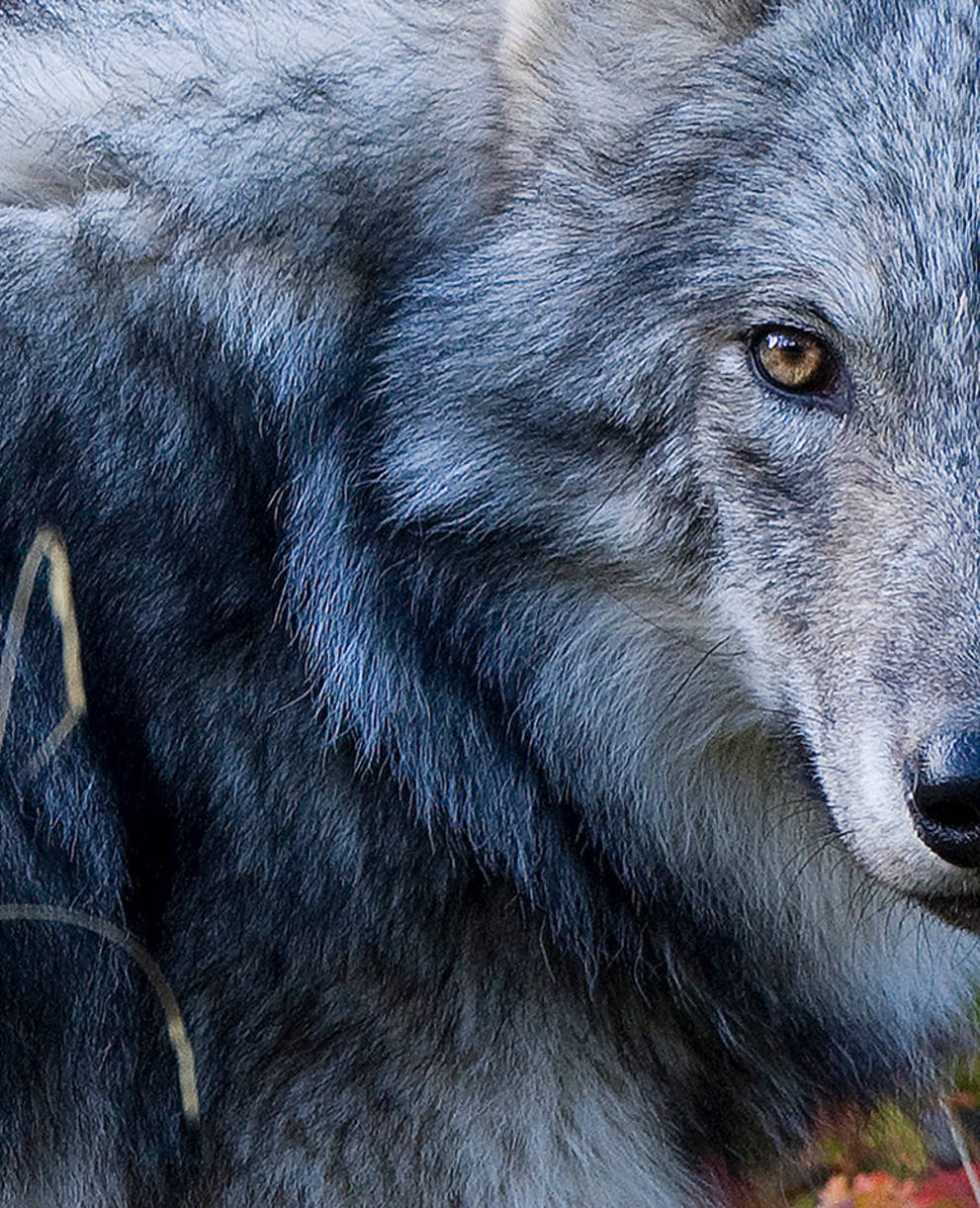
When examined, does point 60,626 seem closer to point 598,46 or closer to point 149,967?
point 149,967

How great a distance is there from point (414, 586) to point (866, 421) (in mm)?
759

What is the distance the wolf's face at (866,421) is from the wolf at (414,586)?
1cm

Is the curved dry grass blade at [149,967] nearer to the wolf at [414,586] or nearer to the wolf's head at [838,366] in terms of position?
the wolf at [414,586]

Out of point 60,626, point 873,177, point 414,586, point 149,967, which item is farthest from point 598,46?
point 149,967

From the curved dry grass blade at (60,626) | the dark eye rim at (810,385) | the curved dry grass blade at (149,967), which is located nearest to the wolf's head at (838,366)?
the dark eye rim at (810,385)

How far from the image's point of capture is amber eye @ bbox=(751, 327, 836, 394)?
7.86 ft

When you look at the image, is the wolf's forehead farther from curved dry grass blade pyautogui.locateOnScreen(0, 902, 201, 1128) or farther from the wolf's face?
curved dry grass blade pyautogui.locateOnScreen(0, 902, 201, 1128)

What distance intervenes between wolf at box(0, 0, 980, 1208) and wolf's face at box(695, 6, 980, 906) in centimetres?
1

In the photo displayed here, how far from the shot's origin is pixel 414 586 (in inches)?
108

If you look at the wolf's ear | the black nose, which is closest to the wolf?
the wolf's ear

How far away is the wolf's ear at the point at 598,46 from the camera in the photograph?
101 inches

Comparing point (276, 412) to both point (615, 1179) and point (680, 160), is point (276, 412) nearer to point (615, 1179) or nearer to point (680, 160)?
point (680, 160)

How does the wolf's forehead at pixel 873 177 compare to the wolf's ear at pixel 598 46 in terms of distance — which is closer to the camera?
the wolf's forehead at pixel 873 177

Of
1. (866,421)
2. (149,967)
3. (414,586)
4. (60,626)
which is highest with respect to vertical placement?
(866,421)
